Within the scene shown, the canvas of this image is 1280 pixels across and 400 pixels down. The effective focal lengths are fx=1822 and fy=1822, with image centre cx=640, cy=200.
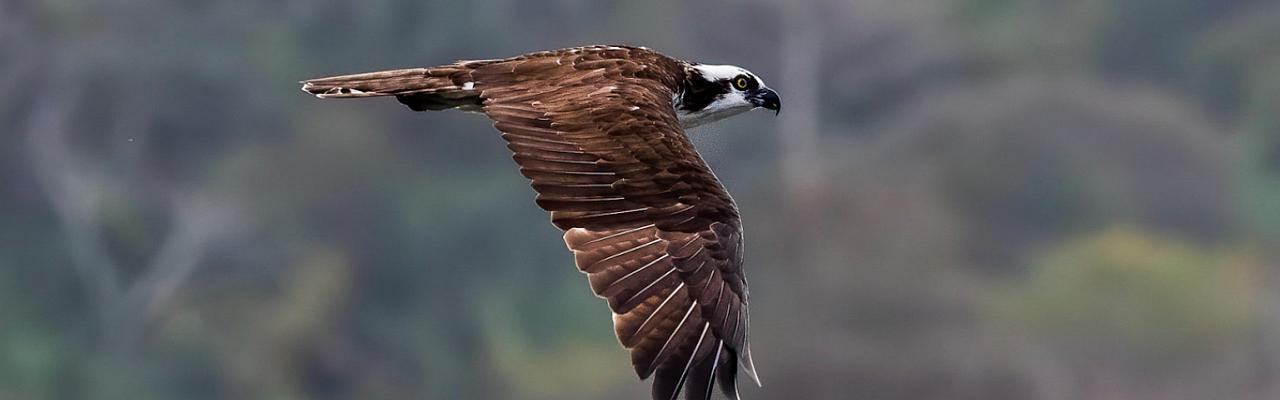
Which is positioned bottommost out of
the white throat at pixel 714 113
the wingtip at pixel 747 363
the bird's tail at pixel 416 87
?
the wingtip at pixel 747 363

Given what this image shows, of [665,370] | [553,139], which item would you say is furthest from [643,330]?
[553,139]

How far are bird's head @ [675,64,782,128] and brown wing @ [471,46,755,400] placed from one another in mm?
1580

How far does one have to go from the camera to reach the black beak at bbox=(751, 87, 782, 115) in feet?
53.6

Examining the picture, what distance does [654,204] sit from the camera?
40.4ft

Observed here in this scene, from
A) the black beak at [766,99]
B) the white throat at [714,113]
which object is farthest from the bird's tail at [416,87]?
the black beak at [766,99]

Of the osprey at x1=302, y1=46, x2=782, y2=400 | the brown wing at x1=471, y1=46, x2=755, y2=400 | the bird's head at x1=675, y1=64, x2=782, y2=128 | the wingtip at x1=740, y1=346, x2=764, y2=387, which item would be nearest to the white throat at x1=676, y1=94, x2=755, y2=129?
the bird's head at x1=675, y1=64, x2=782, y2=128

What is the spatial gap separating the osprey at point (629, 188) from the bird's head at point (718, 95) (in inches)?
29.2

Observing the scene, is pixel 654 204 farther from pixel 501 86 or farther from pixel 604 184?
pixel 501 86

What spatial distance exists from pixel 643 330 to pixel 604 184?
4.76 ft

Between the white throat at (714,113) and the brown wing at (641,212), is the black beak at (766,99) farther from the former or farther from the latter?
the brown wing at (641,212)

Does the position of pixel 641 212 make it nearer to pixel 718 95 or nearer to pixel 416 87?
pixel 416 87

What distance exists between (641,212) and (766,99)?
14.5ft

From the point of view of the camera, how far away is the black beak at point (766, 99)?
16.3 meters

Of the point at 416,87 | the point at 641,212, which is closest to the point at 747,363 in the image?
the point at 641,212
